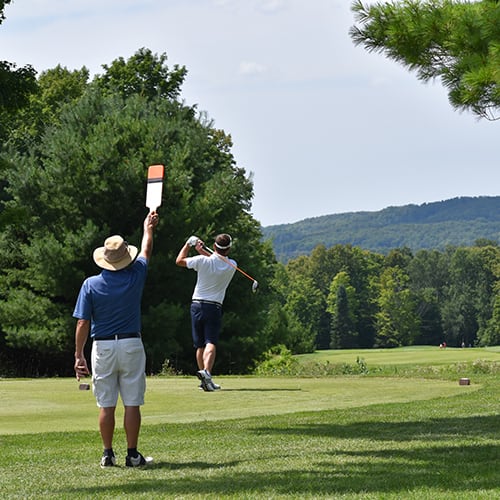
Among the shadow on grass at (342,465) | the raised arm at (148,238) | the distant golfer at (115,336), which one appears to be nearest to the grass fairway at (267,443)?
the shadow on grass at (342,465)

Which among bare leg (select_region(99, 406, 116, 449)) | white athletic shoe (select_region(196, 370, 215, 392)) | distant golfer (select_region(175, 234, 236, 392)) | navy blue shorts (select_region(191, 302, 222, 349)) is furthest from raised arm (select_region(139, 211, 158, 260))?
white athletic shoe (select_region(196, 370, 215, 392))

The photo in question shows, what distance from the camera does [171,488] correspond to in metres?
7.48

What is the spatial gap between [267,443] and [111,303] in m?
2.34

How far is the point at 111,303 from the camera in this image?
8.62 meters

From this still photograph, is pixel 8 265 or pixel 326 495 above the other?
pixel 8 265

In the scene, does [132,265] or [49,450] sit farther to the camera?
[49,450]

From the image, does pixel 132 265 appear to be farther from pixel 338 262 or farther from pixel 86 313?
pixel 338 262

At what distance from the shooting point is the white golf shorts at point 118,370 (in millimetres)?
8539

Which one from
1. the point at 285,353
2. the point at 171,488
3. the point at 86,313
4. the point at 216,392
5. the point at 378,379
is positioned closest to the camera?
the point at 171,488

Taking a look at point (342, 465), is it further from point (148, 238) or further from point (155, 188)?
point (155, 188)

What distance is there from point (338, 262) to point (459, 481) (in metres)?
162

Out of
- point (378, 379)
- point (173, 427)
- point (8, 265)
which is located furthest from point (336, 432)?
point (8, 265)

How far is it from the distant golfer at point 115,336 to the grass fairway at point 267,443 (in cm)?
41

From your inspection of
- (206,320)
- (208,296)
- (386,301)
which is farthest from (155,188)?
(386,301)
